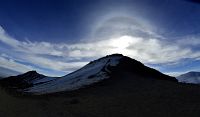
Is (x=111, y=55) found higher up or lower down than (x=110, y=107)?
higher up

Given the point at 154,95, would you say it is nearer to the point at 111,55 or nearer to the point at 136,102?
the point at 136,102

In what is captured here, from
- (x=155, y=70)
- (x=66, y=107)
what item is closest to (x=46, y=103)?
(x=66, y=107)

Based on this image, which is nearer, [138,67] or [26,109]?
[26,109]

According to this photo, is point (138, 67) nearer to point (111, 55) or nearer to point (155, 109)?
point (111, 55)

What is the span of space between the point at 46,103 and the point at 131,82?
33.4 feet

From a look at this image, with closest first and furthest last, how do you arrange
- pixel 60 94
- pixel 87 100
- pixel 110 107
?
pixel 110 107 → pixel 87 100 → pixel 60 94

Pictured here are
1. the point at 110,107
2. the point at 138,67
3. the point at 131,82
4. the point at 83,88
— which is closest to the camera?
the point at 110,107

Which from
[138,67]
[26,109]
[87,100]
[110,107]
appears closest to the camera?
[26,109]

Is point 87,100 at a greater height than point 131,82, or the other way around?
point 131,82

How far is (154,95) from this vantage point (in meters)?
19.2

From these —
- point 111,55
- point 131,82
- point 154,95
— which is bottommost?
point 154,95

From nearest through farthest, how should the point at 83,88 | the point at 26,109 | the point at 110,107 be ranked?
the point at 26,109, the point at 110,107, the point at 83,88

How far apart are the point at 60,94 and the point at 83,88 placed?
8.03ft

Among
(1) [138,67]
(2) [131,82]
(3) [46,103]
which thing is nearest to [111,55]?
(1) [138,67]
